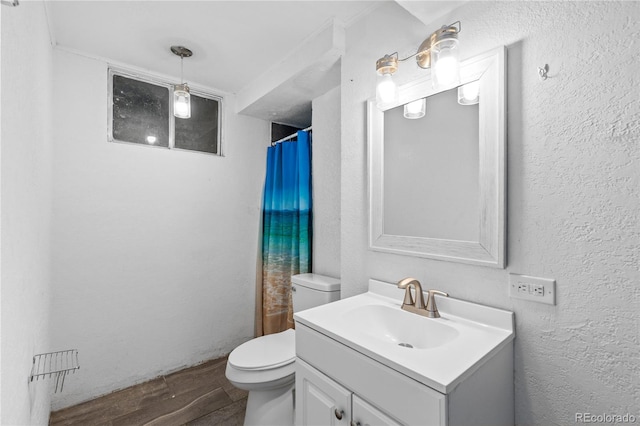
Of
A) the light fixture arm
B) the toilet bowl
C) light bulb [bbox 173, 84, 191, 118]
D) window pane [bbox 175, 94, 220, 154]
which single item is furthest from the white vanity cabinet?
window pane [bbox 175, 94, 220, 154]

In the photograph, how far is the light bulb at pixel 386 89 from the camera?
1.38 m

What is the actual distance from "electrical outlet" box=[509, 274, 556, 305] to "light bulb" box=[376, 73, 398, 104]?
36.1 inches

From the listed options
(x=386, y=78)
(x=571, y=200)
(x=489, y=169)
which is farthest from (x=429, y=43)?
(x=571, y=200)

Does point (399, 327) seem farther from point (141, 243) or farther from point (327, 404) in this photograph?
point (141, 243)

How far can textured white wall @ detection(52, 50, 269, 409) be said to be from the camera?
1.92 meters

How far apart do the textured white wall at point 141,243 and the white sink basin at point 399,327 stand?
1590 mm

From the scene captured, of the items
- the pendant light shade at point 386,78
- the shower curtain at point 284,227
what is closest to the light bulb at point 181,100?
the shower curtain at point 284,227

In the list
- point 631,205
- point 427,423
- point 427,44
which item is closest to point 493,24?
point 427,44

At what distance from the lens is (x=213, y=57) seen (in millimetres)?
2029

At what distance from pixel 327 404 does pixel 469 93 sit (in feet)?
4.45

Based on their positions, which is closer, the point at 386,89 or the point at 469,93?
the point at 469,93

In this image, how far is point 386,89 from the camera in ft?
4.54

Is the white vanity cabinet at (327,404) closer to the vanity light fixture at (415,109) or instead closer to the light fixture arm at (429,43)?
the vanity light fixture at (415,109)

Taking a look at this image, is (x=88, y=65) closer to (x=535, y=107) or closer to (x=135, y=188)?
(x=135, y=188)
